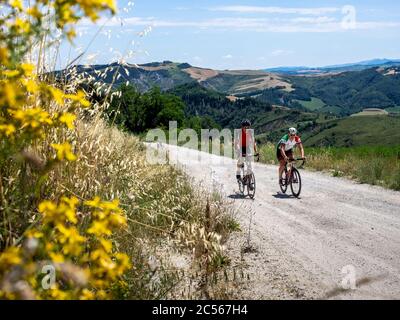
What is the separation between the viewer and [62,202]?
3852 mm

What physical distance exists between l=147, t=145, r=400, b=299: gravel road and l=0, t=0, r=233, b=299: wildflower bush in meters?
0.85

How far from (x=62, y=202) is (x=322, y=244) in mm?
5605

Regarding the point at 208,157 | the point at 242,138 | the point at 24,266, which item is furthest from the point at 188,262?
the point at 208,157

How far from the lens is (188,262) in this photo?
635cm

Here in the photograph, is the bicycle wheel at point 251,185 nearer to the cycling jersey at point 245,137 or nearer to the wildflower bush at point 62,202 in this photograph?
the cycling jersey at point 245,137

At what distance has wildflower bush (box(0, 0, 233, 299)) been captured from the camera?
247 centimetres

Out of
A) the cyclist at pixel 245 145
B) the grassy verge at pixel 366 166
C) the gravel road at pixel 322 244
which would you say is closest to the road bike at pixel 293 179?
the gravel road at pixel 322 244

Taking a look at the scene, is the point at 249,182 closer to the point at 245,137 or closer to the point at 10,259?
the point at 245,137

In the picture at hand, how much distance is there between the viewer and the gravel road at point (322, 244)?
5.92m

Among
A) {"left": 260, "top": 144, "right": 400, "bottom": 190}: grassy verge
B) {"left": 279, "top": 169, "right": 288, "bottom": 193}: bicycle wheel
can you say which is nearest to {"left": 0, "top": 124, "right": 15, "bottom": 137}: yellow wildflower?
{"left": 279, "top": 169, "right": 288, "bottom": 193}: bicycle wheel

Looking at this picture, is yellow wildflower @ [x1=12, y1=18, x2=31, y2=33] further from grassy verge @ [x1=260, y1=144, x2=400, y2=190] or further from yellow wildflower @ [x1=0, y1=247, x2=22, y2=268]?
grassy verge @ [x1=260, y1=144, x2=400, y2=190]

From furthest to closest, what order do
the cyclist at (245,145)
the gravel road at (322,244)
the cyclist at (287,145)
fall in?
the cyclist at (245,145), the cyclist at (287,145), the gravel road at (322,244)

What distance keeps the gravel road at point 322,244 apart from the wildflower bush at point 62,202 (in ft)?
2.80
